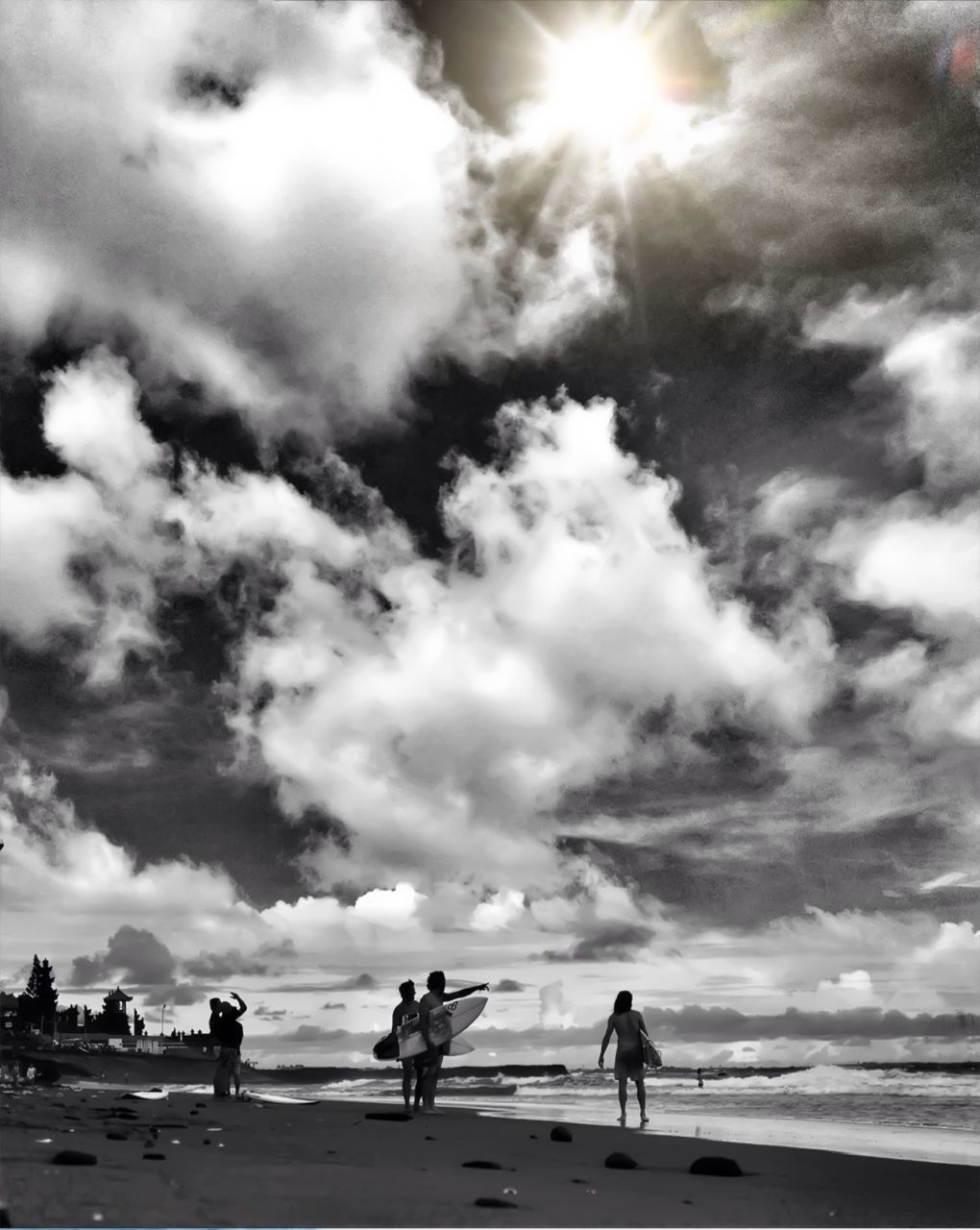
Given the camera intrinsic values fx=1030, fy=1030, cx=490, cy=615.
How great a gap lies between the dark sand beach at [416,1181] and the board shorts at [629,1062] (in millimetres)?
1132

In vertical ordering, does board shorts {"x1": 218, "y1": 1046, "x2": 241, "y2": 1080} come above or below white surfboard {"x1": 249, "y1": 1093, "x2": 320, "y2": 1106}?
above

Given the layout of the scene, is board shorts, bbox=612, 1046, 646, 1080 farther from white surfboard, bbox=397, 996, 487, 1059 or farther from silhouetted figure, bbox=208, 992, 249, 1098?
silhouetted figure, bbox=208, 992, 249, 1098

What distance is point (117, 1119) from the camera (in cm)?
838

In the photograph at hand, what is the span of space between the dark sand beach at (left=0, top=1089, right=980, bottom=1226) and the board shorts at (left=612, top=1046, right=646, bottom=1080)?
113 centimetres

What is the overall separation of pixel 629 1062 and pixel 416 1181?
5.65 m

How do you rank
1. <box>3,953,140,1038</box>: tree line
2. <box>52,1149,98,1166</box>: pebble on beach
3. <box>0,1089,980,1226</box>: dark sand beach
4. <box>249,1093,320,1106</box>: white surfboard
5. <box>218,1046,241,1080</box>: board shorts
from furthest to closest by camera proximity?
<box>3,953,140,1038</box>: tree line, <box>249,1093,320,1106</box>: white surfboard, <box>218,1046,241,1080</box>: board shorts, <box>52,1149,98,1166</box>: pebble on beach, <box>0,1089,980,1226</box>: dark sand beach

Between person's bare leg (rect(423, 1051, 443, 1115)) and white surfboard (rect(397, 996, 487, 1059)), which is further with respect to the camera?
person's bare leg (rect(423, 1051, 443, 1115))

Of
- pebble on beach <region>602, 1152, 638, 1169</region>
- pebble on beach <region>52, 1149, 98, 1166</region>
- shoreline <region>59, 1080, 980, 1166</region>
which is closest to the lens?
pebble on beach <region>52, 1149, 98, 1166</region>

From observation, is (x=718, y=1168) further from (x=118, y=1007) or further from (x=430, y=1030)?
(x=118, y=1007)

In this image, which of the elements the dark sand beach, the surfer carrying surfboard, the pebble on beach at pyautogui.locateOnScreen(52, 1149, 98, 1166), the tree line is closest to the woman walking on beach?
the dark sand beach

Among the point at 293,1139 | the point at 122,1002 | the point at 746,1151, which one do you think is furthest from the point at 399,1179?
the point at 122,1002

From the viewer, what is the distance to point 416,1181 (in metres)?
4.80

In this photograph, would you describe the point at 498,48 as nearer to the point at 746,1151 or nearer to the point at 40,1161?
the point at 40,1161

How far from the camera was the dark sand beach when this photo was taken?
3.73 metres
